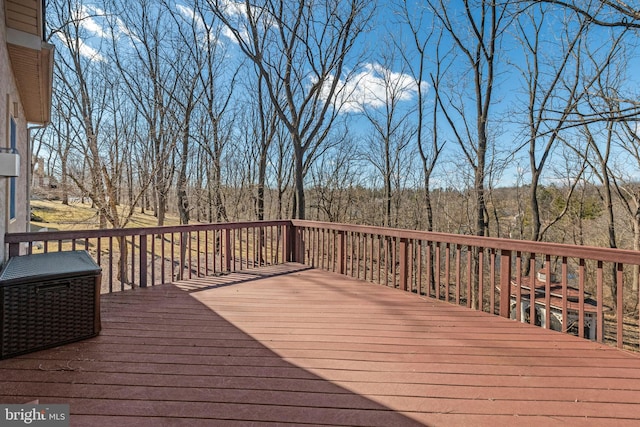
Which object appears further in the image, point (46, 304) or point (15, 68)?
point (15, 68)

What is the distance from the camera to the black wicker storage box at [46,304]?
2.31 metres

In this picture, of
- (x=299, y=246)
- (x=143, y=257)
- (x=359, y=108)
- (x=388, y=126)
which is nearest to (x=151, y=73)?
(x=359, y=108)

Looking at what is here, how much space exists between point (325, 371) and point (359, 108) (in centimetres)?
1189

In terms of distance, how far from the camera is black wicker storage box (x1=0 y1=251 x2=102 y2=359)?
2311mm

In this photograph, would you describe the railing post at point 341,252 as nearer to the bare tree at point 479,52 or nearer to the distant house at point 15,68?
the distant house at point 15,68

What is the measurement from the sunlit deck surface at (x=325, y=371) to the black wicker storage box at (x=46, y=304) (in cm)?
10

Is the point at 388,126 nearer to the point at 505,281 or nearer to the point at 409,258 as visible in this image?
the point at 409,258

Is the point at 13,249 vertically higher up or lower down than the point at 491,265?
higher up

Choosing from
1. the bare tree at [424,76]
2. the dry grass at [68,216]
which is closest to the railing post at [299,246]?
the dry grass at [68,216]

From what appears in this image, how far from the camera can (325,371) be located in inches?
86.4

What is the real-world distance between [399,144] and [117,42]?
9793 mm

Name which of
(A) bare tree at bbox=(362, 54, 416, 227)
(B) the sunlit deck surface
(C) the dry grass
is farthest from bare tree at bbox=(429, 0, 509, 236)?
(C) the dry grass

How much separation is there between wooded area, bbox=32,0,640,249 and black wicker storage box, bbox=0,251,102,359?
5.19 metres

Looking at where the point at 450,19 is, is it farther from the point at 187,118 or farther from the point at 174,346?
the point at 174,346
